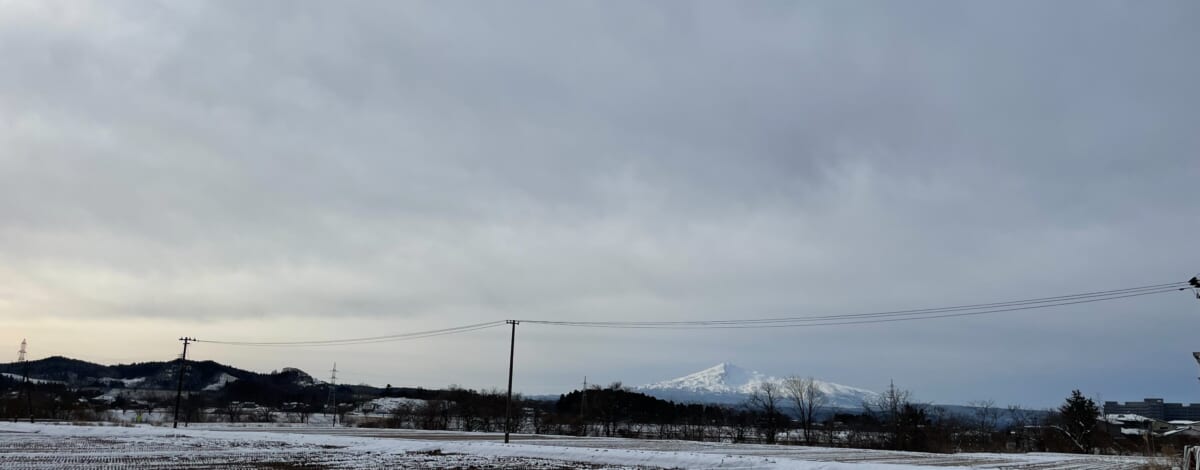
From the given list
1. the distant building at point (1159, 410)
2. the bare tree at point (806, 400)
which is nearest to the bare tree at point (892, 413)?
the bare tree at point (806, 400)

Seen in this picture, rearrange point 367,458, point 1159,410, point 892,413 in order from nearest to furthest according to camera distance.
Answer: point 367,458
point 892,413
point 1159,410

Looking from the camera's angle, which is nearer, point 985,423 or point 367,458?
point 367,458

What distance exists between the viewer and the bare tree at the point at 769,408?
326ft

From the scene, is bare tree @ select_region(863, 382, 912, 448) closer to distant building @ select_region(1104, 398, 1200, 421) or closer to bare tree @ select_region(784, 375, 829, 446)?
bare tree @ select_region(784, 375, 829, 446)

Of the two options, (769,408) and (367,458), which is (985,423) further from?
(367,458)

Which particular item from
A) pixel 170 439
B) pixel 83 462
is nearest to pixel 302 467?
pixel 83 462

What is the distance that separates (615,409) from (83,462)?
308 ft

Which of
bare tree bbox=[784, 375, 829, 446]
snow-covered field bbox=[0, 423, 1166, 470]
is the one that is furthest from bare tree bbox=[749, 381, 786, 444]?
snow-covered field bbox=[0, 423, 1166, 470]

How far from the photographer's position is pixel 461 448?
45.2 m

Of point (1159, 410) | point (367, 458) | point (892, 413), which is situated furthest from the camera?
point (1159, 410)

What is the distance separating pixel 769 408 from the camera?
102 m

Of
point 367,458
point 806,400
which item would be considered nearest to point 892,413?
point 806,400

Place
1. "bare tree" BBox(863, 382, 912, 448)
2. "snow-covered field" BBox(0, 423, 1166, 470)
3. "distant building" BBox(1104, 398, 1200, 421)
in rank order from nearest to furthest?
"snow-covered field" BBox(0, 423, 1166, 470) < "bare tree" BBox(863, 382, 912, 448) < "distant building" BBox(1104, 398, 1200, 421)

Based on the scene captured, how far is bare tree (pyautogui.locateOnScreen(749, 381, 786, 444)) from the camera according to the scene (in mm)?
99250
